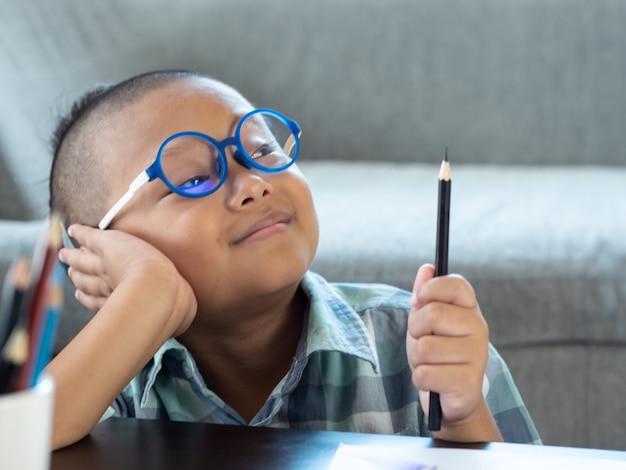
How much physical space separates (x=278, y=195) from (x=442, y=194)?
346mm

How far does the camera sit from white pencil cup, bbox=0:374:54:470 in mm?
427

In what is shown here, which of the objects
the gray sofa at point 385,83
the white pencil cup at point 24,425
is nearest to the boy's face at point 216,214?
the white pencil cup at point 24,425

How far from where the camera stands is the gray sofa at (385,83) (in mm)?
→ 2141

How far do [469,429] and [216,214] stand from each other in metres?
0.35

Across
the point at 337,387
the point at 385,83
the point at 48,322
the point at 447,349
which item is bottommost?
the point at 337,387

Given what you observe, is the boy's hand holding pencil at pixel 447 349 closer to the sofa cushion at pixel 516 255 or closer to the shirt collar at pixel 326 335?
the shirt collar at pixel 326 335

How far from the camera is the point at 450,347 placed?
2.54ft

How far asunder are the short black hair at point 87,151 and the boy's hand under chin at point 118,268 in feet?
0.16

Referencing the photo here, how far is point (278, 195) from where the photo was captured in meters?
1.02

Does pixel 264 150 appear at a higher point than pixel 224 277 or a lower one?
higher

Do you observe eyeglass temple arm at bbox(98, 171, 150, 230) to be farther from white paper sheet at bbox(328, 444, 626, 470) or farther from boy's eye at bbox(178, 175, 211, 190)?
white paper sheet at bbox(328, 444, 626, 470)

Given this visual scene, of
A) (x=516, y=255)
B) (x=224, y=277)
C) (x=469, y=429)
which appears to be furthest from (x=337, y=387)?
(x=516, y=255)

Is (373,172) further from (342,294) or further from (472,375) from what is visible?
(472,375)

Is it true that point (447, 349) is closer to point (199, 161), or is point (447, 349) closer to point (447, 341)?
point (447, 341)
